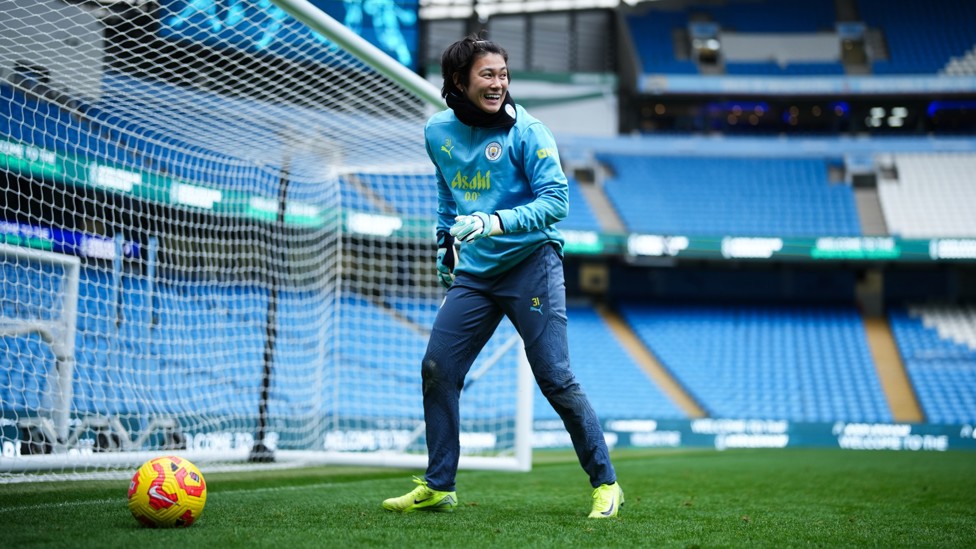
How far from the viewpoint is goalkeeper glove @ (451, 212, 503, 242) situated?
3289 millimetres

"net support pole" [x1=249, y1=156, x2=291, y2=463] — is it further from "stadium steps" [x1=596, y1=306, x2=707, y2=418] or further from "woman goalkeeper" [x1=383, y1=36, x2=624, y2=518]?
"stadium steps" [x1=596, y1=306, x2=707, y2=418]

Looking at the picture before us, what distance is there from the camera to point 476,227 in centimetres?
334

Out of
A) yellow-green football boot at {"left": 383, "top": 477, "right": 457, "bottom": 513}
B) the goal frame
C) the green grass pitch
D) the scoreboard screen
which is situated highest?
the scoreboard screen

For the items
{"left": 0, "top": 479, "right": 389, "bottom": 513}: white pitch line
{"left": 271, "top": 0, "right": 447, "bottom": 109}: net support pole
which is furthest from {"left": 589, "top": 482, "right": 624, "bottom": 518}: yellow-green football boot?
{"left": 271, "top": 0, "right": 447, "bottom": 109}: net support pole

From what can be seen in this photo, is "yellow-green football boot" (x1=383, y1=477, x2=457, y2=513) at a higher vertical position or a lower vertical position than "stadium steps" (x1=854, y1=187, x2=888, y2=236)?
lower

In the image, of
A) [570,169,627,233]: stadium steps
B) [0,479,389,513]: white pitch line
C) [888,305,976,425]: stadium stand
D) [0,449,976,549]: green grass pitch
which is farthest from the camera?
[570,169,627,233]: stadium steps

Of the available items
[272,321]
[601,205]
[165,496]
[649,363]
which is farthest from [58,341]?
[601,205]

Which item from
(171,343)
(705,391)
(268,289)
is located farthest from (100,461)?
(705,391)

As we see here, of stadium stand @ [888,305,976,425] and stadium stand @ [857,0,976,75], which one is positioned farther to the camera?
stadium stand @ [857,0,976,75]

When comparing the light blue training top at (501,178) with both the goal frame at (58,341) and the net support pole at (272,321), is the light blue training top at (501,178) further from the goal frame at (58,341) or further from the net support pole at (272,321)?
the net support pole at (272,321)

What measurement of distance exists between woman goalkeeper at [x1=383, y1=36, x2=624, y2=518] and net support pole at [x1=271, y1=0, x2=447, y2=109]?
127 cm

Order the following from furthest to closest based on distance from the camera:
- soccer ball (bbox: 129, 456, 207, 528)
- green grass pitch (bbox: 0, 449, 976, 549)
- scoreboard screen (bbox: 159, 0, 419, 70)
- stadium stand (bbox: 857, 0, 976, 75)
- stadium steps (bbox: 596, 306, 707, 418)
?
stadium stand (bbox: 857, 0, 976, 75)
stadium steps (bbox: 596, 306, 707, 418)
scoreboard screen (bbox: 159, 0, 419, 70)
soccer ball (bbox: 129, 456, 207, 528)
green grass pitch (bbox: 0, 449, 976, 549)

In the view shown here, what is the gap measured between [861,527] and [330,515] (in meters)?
2.17

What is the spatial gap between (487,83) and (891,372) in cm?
2015
